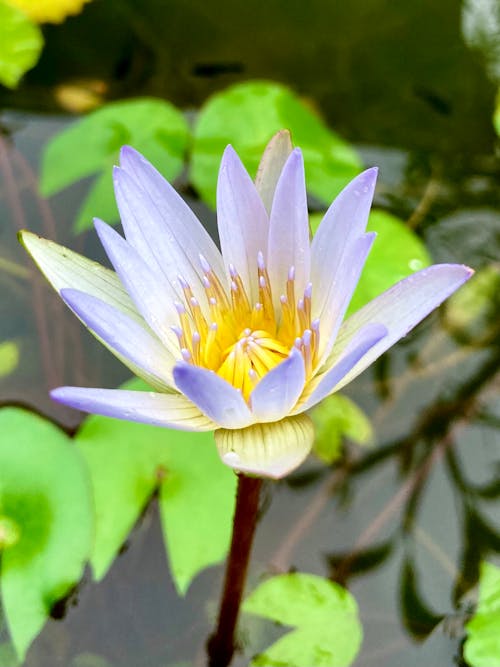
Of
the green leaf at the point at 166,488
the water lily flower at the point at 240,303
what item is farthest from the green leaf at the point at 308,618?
the water lily flower at the point at 240,303

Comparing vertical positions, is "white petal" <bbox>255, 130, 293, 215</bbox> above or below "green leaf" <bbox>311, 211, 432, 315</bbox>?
above

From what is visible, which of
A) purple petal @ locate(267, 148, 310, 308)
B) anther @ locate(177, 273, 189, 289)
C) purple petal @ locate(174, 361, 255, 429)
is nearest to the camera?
purple petal @ locate(174, 361, 255, 429)

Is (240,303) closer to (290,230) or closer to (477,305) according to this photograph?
(290,230)

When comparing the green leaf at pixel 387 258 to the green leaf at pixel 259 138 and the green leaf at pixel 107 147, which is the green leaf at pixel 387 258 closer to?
the green leaf at pixel 259 138

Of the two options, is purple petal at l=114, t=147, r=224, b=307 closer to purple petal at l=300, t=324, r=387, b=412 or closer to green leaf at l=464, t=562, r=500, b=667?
purple petal at l=300, t=324, r=387, b=412

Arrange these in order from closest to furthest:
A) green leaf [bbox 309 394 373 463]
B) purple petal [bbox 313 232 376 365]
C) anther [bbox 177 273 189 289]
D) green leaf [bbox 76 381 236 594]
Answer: purple petal [bbox 313 232 376 365] → anther [bbox 177 273 189 289] → green leaf [bbox 76 381 236 594] → green leaf [bbox 309 394 373 463]

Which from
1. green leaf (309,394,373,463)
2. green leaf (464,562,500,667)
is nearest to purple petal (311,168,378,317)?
green leaf (309,394,373,463)

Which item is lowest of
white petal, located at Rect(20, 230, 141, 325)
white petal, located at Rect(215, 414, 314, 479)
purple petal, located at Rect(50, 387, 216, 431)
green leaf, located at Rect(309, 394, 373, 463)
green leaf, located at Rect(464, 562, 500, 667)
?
green leaf, located at Rect(464, 562, 500, 667)

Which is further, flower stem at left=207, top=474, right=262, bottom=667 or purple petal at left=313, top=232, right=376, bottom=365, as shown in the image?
flower stem at left=207, top=474, right=262, bottom=667

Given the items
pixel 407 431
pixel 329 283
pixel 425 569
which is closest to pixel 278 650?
pixel 425 569
